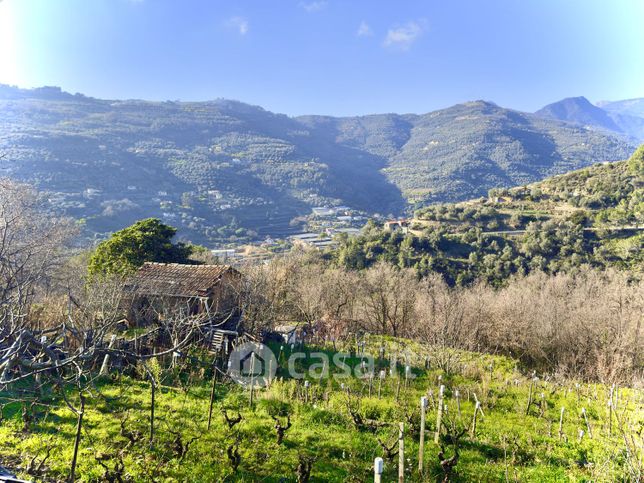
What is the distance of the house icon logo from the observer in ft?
37.7

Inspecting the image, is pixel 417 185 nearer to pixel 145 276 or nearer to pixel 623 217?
pixel 623 217

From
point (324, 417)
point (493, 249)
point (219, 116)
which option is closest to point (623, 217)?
point (493, 249)

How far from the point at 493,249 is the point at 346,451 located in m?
32.2

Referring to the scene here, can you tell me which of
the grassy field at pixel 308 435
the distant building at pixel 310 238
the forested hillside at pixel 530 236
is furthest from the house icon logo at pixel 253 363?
the distant building at pixel 310 238

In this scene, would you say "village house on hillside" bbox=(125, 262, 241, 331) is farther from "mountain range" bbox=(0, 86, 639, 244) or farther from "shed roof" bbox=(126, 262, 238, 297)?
"mountain range" bbox=(0, 86, 639, 244)

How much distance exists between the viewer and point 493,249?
3500 cm

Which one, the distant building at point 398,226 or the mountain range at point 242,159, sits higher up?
the mountain range at point 242,159

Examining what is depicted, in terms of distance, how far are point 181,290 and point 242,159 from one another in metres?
100

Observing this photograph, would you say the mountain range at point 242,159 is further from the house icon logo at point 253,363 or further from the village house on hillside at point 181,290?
Answer: the house icon logo at point 253,363

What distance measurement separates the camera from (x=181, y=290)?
18.0m

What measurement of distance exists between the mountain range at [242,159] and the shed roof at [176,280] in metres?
36.8

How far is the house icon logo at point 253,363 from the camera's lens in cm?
1149

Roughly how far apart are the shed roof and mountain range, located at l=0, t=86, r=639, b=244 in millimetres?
36820

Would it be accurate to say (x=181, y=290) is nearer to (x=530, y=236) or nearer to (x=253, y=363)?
(x=253, y=363)
